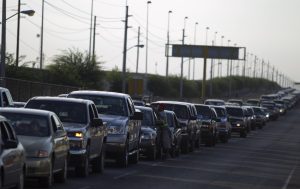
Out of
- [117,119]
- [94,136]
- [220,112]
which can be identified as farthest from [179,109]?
[94,136]

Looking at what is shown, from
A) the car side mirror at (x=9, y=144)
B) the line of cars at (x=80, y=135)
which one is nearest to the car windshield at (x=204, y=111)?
the line of cars at (x=80, y=135)

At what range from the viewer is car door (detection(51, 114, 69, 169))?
67.2ft

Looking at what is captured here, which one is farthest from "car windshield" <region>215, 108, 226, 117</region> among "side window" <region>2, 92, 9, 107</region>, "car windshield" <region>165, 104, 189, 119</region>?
"side window" <region>2, 92, 9, 107</region>

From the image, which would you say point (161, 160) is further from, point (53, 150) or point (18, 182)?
point (18, 182)

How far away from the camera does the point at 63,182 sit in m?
21.6

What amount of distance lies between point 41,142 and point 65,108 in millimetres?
4836

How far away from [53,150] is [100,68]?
65225 mm

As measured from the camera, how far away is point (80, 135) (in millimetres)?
23406

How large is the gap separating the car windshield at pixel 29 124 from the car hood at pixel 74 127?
291cm

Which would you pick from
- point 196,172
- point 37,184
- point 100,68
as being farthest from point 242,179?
point 100,68

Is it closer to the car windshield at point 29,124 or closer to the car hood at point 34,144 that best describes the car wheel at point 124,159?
the car windshield at point 29,124

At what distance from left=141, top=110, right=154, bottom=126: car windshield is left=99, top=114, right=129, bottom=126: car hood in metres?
5.36

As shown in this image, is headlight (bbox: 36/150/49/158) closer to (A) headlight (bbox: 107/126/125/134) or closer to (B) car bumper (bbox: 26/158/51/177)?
(B) car bumper (bbox: 26/158/51/177)

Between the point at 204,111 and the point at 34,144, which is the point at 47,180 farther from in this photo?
the point at 204,111
